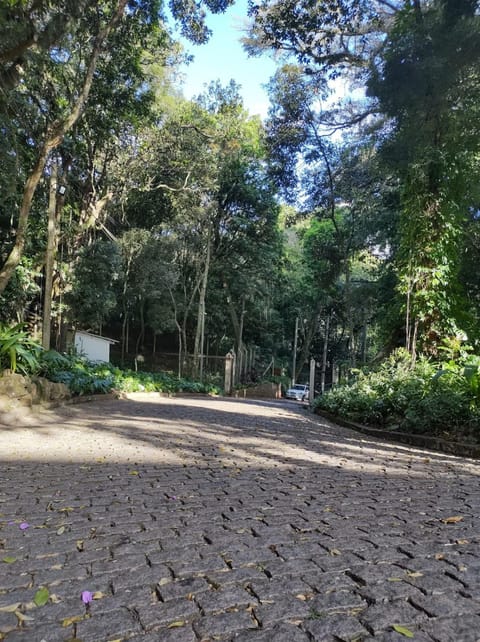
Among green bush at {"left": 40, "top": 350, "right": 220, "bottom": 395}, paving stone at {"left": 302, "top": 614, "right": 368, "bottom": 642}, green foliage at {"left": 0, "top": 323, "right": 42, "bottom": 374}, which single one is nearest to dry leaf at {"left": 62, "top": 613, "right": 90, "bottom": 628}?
paving stone at {"left": 302, "top": 614, "right": 368, "bottom": 642}

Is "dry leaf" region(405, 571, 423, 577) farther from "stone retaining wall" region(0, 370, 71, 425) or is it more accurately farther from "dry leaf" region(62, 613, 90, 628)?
"stone retaining wall" region(0, 370, 71, 425)

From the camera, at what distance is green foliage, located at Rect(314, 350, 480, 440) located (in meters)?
6.99

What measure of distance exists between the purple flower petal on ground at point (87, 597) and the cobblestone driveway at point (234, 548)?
18mm

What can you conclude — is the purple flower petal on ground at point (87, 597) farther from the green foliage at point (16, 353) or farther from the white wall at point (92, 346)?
the white wall at point (92, 346)

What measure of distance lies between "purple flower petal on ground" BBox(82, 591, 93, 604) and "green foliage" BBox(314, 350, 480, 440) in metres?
5.76

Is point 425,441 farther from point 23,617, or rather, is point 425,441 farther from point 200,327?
point 200,327

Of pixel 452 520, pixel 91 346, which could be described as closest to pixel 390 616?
pixel 452 520

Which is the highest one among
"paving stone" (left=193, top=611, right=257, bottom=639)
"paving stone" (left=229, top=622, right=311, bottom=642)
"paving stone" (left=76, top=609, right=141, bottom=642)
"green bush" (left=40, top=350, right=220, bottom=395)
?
"green bush" (left=40, top=350, right=220, bottom=395)

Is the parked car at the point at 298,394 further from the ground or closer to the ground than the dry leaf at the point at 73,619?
closer to the ground

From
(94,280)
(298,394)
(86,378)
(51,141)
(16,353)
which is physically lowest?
(298,394)

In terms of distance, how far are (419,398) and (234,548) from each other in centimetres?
593

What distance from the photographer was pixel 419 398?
312 inches

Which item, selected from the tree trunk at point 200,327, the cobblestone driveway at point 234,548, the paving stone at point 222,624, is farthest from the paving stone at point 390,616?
the tree trunk at point 200,327

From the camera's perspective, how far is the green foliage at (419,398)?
22.9 feet
